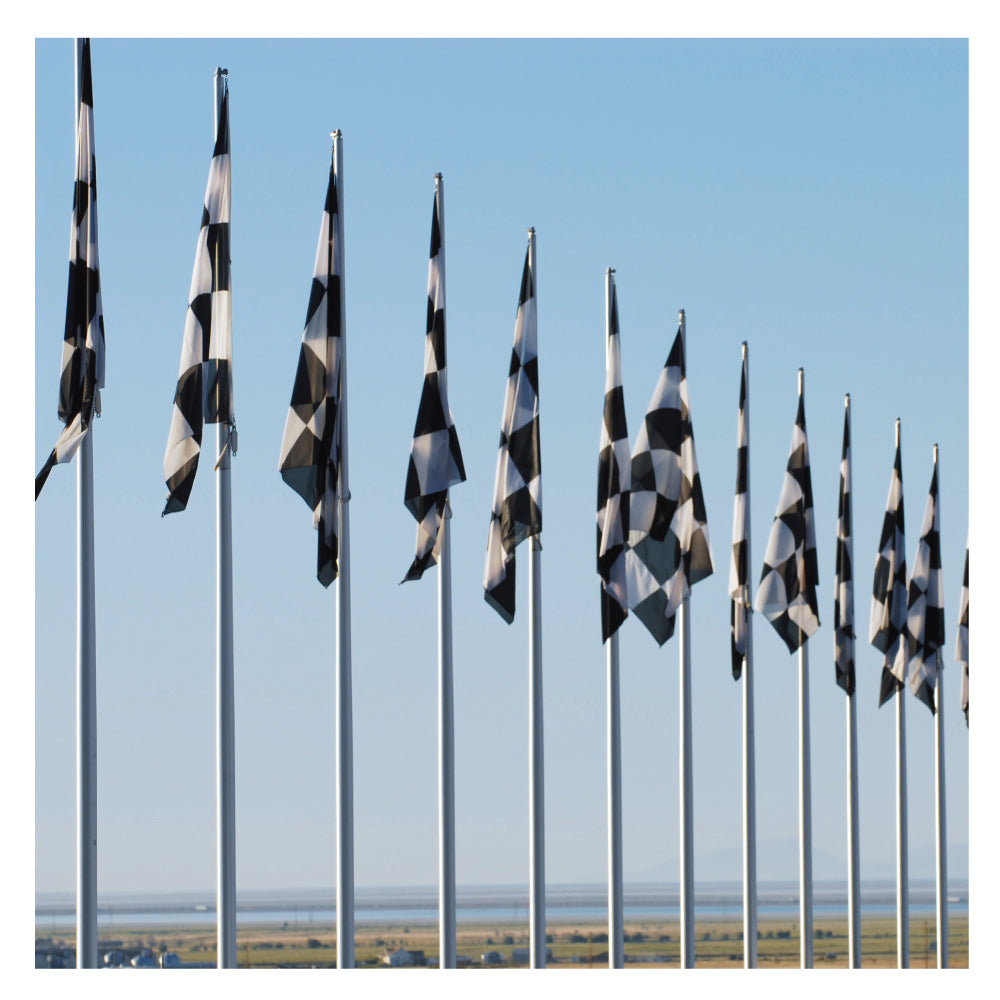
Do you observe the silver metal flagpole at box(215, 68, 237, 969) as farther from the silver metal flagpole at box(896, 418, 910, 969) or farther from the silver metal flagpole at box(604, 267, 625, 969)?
the silver metal flagpole at box(896, 418, 910, 969)

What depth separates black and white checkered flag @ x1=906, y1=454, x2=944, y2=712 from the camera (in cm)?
3394

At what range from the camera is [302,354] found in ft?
70.6

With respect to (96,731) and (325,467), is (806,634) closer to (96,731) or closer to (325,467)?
(325,467)

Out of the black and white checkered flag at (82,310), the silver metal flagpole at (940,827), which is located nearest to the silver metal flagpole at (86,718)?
the black and white checkered flag at (82,310)

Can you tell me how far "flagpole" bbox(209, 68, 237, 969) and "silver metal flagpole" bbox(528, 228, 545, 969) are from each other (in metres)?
4.76

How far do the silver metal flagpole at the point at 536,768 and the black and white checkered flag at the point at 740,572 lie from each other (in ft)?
17.1

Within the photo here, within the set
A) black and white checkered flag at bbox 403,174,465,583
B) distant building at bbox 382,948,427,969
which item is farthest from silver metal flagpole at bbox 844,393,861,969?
distant building at bbox 382,948,427,969

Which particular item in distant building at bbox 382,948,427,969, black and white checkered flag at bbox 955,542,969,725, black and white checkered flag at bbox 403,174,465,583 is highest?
black and white checkered flag at bbox 403,174,465,583

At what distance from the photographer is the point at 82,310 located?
2097 cm

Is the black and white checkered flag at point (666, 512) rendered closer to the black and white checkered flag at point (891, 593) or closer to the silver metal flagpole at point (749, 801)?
the silver metal flagpole at point (749, 801)

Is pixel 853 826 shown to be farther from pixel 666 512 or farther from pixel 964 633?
pixel 666 512

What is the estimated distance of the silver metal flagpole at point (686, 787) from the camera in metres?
27.5

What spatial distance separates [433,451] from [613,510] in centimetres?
326

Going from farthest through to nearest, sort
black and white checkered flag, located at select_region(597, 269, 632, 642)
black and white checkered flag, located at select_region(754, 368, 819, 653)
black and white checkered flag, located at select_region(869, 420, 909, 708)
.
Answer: black and white checkered flag, located at select_region(869, 420, 909, 708) → black and white checkered flag, located at select_region(754, 368, 819, 653) → black and white checkered flag, located at select_region(597, 269, 632, 642)
